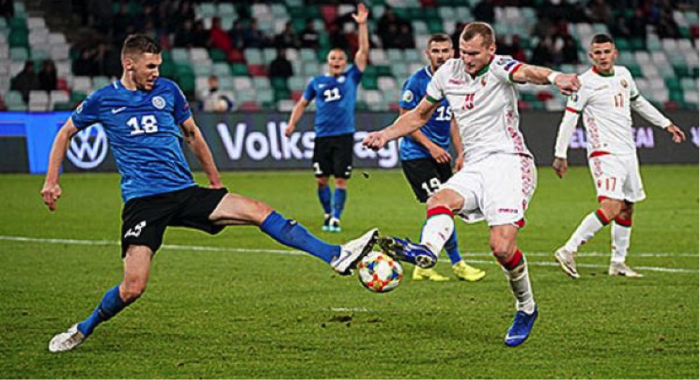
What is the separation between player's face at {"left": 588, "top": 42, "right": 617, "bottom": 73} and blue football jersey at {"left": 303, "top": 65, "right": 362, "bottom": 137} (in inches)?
222

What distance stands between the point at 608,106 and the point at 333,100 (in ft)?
19.1

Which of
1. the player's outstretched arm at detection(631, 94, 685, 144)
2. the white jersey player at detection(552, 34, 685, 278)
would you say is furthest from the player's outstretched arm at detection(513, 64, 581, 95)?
the player's outstretched arm at detection(631, 94, 685, 144)

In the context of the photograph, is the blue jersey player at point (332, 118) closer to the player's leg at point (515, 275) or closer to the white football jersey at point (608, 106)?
the white football jersey at point (608, 106)

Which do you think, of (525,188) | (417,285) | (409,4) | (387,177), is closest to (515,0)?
(409,4)

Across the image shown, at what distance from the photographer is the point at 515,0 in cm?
3506

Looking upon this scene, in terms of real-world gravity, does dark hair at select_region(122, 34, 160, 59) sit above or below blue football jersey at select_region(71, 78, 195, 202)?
above

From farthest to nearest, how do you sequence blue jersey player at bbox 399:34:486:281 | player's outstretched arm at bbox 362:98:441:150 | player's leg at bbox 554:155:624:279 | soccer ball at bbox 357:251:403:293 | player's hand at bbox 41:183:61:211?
1. player's leg at bbox 554:155:624:279
2. blue jersey player at bbox 399:34:486:281
3. player's outstretched arm at bbox 362:98:441:150
4. player's hand at bbox 41:183:61:211
5. soccer ball at bbox 357:251:403:293

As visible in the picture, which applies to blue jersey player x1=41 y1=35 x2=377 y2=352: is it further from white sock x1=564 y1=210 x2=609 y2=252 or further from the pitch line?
the pitch line

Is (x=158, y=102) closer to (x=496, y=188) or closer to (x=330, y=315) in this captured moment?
(x=330, y=315)

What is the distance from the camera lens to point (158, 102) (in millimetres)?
7723

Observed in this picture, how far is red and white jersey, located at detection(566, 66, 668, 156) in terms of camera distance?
1116 centimetres

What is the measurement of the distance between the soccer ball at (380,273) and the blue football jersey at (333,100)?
9316 mm

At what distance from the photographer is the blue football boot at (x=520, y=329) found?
7496 mm

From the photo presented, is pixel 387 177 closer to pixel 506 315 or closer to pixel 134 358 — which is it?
pixel 506 315
